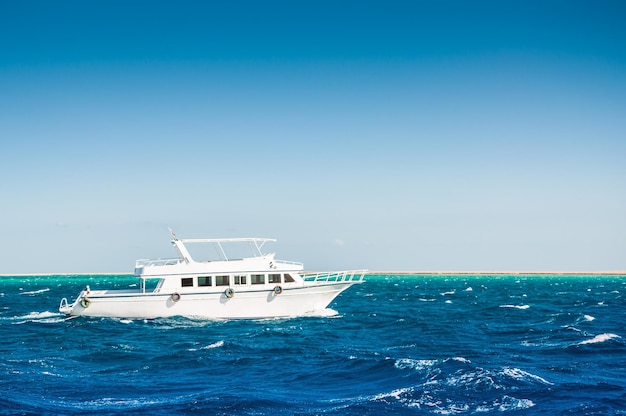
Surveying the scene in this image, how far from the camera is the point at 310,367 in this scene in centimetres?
2450

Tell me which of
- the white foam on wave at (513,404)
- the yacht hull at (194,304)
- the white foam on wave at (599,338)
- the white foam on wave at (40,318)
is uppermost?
the yacht hull at (194,304)

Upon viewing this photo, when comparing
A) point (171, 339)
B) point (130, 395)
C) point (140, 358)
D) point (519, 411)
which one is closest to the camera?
point (519, 411)

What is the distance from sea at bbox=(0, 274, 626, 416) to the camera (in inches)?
701

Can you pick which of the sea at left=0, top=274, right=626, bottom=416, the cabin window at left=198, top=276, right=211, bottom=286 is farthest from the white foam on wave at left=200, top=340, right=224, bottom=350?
the cabin window at left=198, top=276, right=211, bottom=286

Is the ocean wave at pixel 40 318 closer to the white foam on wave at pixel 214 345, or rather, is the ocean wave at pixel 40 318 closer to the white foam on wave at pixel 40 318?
the white foam on wave at pixel 40 318

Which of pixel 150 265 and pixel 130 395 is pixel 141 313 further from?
pixel 130 395

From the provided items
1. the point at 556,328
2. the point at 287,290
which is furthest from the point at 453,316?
the point at 287,290

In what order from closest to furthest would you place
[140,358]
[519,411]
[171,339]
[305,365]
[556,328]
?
[519,411] → [305,365] → [140,358] → [171,339] → [556,328]

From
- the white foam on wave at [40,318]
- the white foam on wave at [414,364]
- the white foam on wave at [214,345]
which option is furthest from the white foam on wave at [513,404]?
the white foam on wave at [40,318]

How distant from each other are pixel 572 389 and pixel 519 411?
3.99m

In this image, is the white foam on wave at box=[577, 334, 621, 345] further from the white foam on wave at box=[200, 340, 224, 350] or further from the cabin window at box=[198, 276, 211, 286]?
the cabin window at box=[198, 276, 211, 286]

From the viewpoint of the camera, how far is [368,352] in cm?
2762

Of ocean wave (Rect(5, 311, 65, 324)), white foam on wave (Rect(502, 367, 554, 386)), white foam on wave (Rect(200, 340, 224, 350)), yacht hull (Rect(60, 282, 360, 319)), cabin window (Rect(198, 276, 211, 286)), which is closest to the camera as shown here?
white foam on wave (Rect(502, 367, 554, 386))

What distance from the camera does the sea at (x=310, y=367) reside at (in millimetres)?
17812
